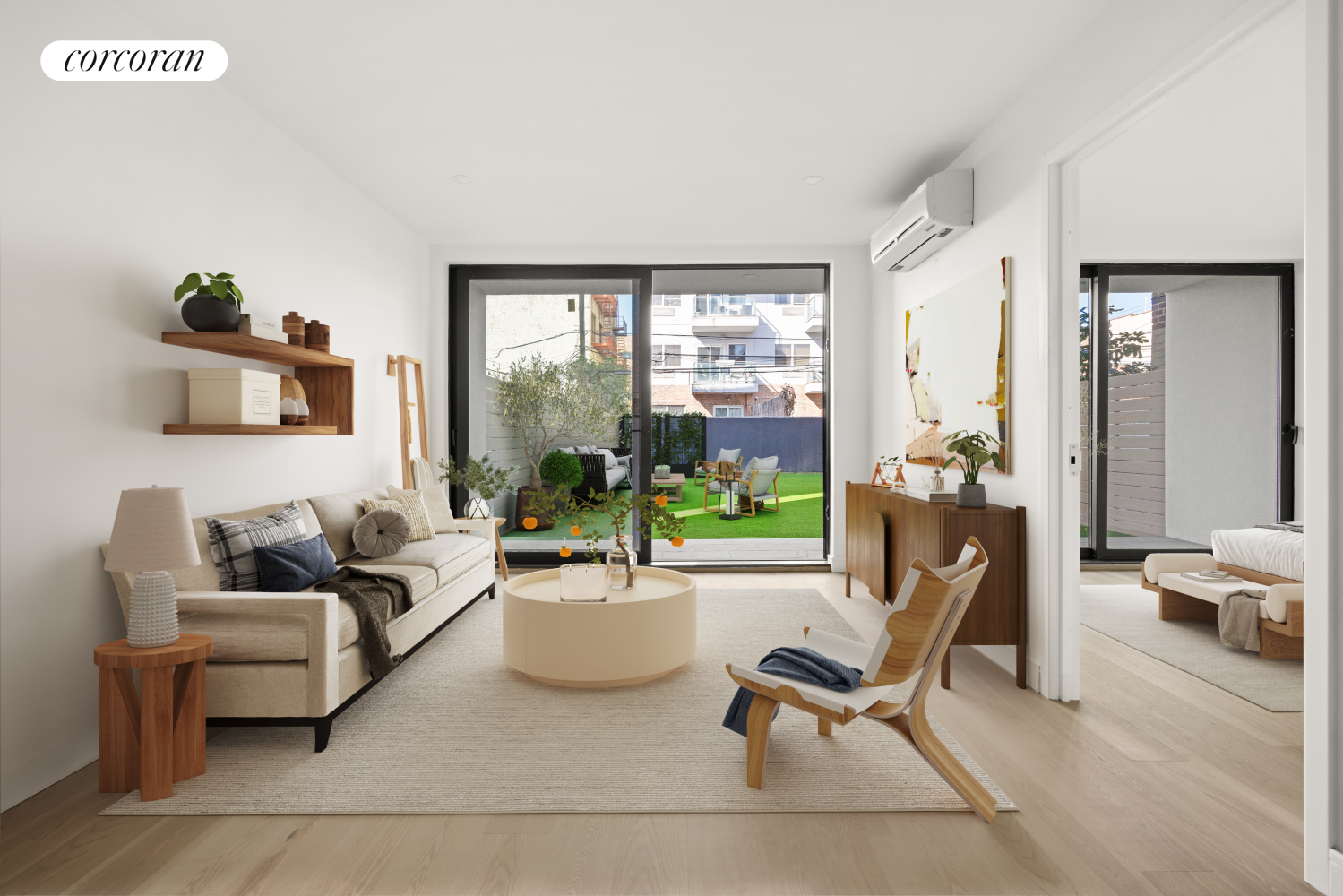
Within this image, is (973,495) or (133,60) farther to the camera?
(973,495)

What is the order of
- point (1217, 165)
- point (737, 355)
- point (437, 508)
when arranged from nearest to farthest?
1. point (1217, 165)
2. point (437, 508)
3. point (737, 355)

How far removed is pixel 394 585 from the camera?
3.29 m

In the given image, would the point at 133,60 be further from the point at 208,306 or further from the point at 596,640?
the point at 596,640

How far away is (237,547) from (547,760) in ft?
5.24

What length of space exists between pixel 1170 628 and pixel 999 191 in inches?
111

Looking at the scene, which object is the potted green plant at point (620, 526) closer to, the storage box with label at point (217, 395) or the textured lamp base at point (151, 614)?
the storage box with label at point (217, 395)

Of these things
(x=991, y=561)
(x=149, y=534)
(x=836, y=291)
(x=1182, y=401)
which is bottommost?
(x=991, y=561)

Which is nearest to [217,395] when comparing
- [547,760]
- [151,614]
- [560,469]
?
[151,614]

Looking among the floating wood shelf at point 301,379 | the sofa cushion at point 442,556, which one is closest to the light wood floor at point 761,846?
the floating wood shelf at point 301,379

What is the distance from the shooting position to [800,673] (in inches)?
94.5

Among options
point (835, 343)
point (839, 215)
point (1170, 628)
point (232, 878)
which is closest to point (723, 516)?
point (835, 343)

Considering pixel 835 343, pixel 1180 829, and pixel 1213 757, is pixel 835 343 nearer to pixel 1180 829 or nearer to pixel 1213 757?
pixel 1213 757

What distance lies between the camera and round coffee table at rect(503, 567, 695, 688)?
124 inches

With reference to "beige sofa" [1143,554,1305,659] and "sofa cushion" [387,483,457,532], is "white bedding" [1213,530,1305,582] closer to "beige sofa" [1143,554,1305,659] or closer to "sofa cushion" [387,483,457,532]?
"beige sofa" [1143,554,1305,659]
